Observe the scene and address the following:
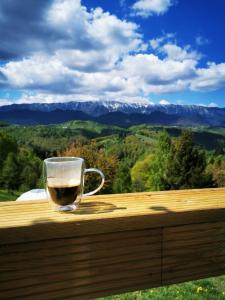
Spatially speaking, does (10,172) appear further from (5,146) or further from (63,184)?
(63,184)

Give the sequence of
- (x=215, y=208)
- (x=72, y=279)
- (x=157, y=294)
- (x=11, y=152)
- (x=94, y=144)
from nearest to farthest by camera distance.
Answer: (x=72, y=279) → (x=215, y=208) → (x=157, y=294) → (x=94, y=144) → (x=11, y=152)

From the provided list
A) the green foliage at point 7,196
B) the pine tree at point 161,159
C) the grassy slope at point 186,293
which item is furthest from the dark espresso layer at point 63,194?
the pine tree at point 161,159

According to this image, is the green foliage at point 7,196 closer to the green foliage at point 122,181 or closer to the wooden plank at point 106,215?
the green foliage at point 122,181

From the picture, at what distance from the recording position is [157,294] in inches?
155

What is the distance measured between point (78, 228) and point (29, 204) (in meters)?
0.39

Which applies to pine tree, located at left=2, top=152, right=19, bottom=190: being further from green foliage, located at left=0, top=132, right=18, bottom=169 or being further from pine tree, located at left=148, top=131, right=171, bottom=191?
pine tree, located at left=148, top=131, right=171, bottom=191

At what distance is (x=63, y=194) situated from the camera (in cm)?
164

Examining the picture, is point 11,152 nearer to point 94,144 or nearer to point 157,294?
point 94,144

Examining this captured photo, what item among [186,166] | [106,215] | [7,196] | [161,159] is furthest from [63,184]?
[161,159]

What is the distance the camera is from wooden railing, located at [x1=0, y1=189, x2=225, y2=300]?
136 centimetres

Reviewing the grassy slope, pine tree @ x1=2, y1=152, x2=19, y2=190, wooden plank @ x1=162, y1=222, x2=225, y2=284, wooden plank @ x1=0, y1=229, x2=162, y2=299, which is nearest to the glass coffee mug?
wooden plank @ x1=0, y1=229, x2=162, y2=299

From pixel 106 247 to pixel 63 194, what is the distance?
12.3 inches

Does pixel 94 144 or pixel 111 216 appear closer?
pixel 111 216

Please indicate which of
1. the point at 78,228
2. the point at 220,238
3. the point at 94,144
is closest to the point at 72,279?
the point at 78,228
